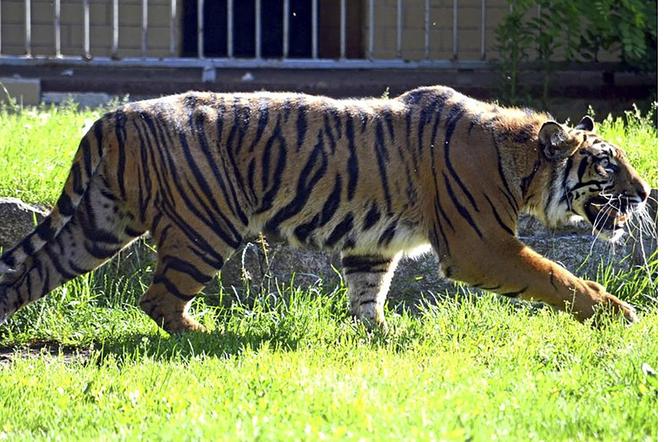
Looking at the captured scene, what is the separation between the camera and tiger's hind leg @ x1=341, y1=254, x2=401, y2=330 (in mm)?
7852

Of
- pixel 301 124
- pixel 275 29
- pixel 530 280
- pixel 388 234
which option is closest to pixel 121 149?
pixel 301 124

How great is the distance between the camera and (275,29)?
15.5 meters

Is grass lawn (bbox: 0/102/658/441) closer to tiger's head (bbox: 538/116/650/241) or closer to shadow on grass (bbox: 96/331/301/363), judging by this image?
shadow on grass (bbox: 96/331/301/363)

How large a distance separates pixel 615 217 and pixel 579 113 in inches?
204

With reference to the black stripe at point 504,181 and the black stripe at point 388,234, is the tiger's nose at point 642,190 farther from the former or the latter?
the black stripe at point 388,234

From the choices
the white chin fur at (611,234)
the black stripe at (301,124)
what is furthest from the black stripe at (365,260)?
the white chin fur at (611,234)

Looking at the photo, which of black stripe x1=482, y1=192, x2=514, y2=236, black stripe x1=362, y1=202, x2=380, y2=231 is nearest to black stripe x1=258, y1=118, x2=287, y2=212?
black stripe x1=362, y1=202, x2=380, y2=231

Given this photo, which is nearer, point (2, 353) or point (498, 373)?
point (498, 373)

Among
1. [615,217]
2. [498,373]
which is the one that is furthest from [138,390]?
[615,217]

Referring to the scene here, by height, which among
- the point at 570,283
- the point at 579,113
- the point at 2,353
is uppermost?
the point at 579,113

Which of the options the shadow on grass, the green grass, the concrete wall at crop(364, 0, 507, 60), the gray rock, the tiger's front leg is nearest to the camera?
the shadow on grass

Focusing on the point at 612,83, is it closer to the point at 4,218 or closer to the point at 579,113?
the point at 579,113

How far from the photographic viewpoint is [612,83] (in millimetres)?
12836

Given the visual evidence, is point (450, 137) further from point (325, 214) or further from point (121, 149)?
point (121, 149)
